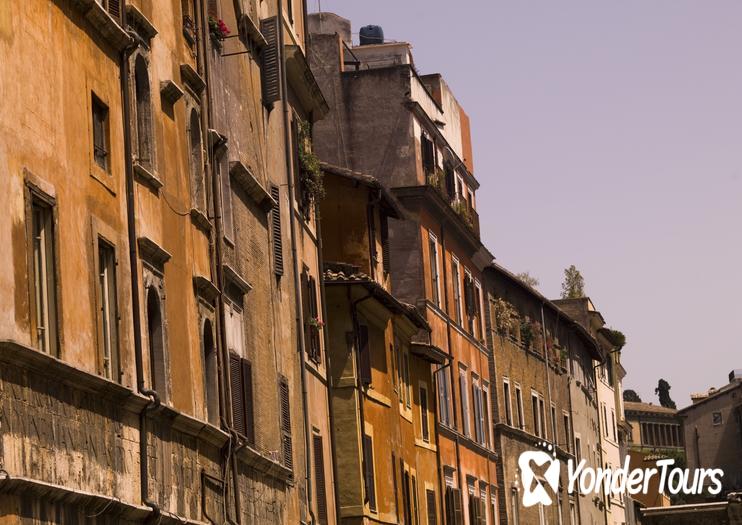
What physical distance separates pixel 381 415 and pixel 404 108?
1184cm

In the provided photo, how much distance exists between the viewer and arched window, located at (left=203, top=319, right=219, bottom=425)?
2114cm

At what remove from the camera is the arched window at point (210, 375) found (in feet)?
69.4

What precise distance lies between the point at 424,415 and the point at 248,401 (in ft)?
64.4

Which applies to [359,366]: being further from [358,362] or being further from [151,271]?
[151,271]

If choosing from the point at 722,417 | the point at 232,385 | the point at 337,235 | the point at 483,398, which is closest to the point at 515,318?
the point at 483,398

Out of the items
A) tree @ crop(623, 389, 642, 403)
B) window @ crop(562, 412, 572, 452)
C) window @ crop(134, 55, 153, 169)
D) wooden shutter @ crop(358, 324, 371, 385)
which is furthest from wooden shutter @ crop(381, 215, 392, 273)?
tree @ crop(623, 389, 642, 403)

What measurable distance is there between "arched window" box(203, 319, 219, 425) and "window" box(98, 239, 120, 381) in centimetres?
433

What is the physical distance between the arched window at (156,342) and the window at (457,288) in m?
30.0

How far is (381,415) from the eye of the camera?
118ft

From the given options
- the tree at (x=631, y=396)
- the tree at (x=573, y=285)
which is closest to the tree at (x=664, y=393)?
the tree at (x=631, y=396)

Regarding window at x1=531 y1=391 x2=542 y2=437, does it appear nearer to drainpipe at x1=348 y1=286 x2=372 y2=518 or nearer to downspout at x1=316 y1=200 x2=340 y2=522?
drainpipe at x1=348 y1=286 x2=372 y2=518

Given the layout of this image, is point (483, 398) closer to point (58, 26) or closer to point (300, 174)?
point (300, 174)

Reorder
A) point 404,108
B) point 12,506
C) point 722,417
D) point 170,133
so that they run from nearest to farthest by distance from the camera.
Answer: point 12,506
point 170,133
point 404,108
point 722,417

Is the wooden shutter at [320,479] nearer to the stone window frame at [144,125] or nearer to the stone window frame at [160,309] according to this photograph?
the stone window frame at [160,309]
